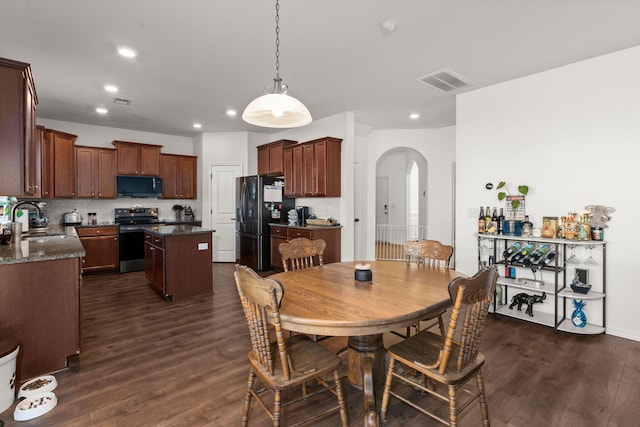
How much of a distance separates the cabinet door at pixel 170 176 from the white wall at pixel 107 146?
343 millimetres

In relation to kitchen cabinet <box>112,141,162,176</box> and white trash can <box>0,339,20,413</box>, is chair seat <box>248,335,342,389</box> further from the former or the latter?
kitchen cabinet <box>112,141,162,176</box>

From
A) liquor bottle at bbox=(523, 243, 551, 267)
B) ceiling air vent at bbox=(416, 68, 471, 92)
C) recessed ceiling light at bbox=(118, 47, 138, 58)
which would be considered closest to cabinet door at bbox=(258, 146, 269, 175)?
recessed ceiling light at bbox=(118, 47, 138, 58)

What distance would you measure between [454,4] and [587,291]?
2.95m

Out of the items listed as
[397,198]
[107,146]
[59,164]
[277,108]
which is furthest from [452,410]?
[397,198]

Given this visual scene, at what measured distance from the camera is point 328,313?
1554 mm

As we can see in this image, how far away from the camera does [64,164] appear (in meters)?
5.48

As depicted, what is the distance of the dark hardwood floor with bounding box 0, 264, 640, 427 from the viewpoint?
75.2 inches

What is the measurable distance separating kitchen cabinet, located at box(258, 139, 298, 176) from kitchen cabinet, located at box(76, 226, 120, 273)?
9.53 feet

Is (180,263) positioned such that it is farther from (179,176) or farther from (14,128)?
(179,176)

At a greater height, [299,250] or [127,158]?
[127,158]

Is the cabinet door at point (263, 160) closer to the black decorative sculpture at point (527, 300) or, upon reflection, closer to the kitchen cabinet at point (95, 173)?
the kitchen cabinet at point (95, 173)

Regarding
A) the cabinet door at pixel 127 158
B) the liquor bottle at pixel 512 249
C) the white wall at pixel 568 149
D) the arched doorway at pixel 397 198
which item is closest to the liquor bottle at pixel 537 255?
the liquor bottle at pixel 512 249

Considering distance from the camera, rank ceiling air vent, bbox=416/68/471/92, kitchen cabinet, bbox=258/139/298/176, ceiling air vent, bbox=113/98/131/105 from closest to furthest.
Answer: ceiling air vent, bbox=416/68/471/92, ceiling air vent, bbox=113/98/131/105, kitchen cabinet, bbox=258/139/298/176

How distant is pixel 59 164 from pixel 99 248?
1549 mm
